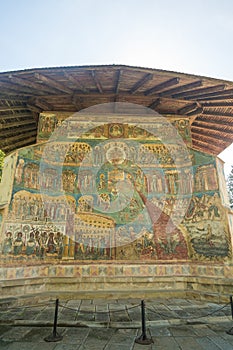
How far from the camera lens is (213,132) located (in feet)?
32.3

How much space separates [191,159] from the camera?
7.71 m

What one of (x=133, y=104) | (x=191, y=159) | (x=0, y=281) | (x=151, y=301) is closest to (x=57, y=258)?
(x=0, y=281)

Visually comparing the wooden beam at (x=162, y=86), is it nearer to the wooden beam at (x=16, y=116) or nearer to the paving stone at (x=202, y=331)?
the wooden beam at (x=16, y=116)

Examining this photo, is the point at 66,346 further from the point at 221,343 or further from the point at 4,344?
the point at 221,343

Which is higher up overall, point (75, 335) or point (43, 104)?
point (43, 104)

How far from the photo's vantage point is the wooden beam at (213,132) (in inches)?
381

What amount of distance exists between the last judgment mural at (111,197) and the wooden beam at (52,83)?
118 centimetres

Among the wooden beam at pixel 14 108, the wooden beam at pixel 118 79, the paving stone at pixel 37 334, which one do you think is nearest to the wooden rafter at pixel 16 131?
the wooden beam at pixel 14 108

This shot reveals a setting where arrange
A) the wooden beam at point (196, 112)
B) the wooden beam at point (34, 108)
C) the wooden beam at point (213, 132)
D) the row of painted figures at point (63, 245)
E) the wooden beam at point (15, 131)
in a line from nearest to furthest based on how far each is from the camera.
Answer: the row of painted figures at point (63, 245) → the wooden beam at point (34, 108) → the wooden beam at point (196, 112) → the wooden beam at point (213, 132) → the wooden beam at point (15, 131)

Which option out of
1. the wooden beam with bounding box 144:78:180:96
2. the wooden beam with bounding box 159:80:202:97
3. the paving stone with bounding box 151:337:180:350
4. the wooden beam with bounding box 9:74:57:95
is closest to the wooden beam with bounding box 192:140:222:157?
the wooden beam with bounding box 159:80:202:97

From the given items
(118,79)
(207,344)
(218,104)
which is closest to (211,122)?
(218,104)

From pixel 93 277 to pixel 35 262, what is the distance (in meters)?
1.82

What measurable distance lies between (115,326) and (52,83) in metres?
7.07

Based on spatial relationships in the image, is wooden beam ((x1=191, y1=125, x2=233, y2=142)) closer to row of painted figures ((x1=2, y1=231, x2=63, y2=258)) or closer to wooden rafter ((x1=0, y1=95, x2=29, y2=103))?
wooden rafter ((x1=0, y1=95, x2=29, y2=103))
